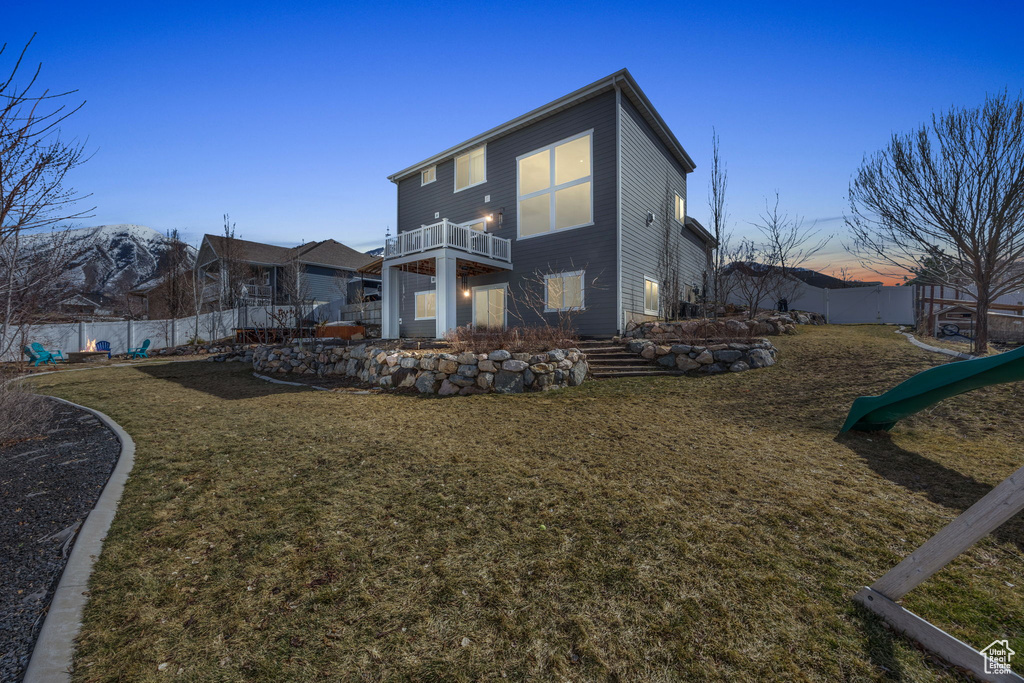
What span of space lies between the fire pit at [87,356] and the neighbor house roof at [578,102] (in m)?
15.7

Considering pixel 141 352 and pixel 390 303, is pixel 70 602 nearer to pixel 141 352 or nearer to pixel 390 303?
pixel 390 303

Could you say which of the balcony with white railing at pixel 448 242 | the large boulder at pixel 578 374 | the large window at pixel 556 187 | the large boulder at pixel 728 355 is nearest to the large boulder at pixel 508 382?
the large boulder at pixel 578 374

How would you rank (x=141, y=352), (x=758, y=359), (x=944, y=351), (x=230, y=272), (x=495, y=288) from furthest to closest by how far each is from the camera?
1. (x=230, y=272)
2. (x=141, y=352)
3. (x=495, y=288)
4. (x=758, y=359)
5. (x=944, y=351)

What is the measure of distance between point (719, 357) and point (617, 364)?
2.22 meters

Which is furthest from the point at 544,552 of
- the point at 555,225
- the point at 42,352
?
the point at 42,352

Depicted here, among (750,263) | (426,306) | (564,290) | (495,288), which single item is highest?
(750,263)

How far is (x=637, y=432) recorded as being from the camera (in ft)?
15.7

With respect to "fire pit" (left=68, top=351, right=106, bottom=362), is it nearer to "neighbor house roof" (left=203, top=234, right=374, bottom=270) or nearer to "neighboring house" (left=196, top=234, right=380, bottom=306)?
"neighboring house" (left=196, top=234, right=380, bottom=306)

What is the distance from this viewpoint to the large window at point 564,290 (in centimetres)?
1206

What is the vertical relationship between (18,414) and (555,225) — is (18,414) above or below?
below

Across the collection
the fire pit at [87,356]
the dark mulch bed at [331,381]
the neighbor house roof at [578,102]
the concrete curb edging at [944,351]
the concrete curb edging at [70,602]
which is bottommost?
the concrete curb edging at [70,602]

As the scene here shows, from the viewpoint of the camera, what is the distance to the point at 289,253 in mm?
29328

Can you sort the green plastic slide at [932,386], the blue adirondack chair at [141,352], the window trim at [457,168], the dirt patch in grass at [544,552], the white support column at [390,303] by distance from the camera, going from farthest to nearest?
1. the blue adirondack chair at [141,352]
2. the window trim at [457,168]
3. the white support column at [390,303]
4. the green plastic slide at [932,386]
5. the dirt patch in grass at [544,552]

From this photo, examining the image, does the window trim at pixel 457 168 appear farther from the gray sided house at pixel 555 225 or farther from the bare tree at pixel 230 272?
the bare tree at pixel 230 272
